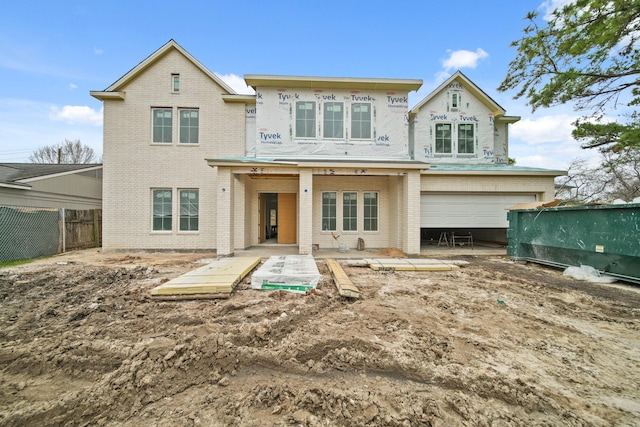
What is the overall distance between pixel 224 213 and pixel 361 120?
→ 22.6 ft

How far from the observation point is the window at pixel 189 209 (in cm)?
1091

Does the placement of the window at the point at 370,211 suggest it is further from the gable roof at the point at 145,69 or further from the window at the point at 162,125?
the window at the point at 162,125

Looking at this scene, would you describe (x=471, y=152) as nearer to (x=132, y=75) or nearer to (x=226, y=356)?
(x=226, y=356)

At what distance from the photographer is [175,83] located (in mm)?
11086

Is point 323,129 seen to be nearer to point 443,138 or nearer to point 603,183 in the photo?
point 443,138

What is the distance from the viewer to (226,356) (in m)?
2.93

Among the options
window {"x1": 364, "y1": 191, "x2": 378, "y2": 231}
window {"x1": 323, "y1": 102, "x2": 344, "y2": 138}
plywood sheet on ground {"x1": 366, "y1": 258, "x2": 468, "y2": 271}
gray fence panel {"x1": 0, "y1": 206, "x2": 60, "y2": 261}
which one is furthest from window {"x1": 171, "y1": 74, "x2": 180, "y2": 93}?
plywood sheet on ground {"x1": 366, "y1": 258, "x2": 468, "y2": 271}

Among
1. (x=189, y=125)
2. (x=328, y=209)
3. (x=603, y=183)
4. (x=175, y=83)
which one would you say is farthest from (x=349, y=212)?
(x=603, y=183)

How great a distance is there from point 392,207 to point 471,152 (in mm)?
5112

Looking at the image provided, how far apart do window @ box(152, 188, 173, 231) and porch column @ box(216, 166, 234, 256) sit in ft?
10.0

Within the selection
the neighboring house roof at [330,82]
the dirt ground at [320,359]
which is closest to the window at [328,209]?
the neighboring house roof at [330,82]

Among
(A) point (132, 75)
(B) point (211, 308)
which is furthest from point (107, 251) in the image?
(B) point (211, 308)

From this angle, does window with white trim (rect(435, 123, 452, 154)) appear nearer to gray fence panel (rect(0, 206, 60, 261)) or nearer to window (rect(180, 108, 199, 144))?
window (rect(180, 108, 199, 144))

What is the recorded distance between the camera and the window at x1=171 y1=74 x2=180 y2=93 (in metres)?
11.0
